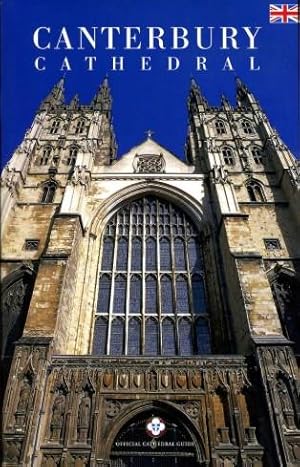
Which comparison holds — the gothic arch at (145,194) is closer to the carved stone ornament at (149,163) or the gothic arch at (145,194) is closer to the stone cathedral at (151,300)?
the stone cathedral at (151,300)

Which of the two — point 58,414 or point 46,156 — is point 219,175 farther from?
point 58,414

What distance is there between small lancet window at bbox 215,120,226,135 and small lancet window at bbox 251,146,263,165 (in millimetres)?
2462

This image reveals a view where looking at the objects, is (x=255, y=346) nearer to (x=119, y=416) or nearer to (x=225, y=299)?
(x=225, y=299)

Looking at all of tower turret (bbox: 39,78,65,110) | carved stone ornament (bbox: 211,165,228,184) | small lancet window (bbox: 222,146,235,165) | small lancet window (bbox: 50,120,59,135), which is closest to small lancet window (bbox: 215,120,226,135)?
small lancet window (bbox: 222,146,235,165)

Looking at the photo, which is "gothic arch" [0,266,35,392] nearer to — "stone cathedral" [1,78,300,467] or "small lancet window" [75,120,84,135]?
"stone cathedral" [1,78,300,467]

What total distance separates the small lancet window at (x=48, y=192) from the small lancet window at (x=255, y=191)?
896cm

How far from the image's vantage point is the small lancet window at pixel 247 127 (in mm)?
22047

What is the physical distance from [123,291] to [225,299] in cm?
369

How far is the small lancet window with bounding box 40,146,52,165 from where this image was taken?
Answer: 64.9ft

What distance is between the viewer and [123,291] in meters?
14.3

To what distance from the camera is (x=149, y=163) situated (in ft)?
64.6

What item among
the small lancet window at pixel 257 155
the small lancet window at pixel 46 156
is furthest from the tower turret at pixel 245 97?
the small lancet window at pixel 46 156

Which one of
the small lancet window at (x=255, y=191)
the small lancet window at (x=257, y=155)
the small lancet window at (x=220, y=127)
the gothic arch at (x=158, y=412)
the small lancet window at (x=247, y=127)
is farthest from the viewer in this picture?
the small lancet window at (x=220, y=127)

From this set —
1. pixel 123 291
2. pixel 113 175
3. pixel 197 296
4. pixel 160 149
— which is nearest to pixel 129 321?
pixel 123 291
